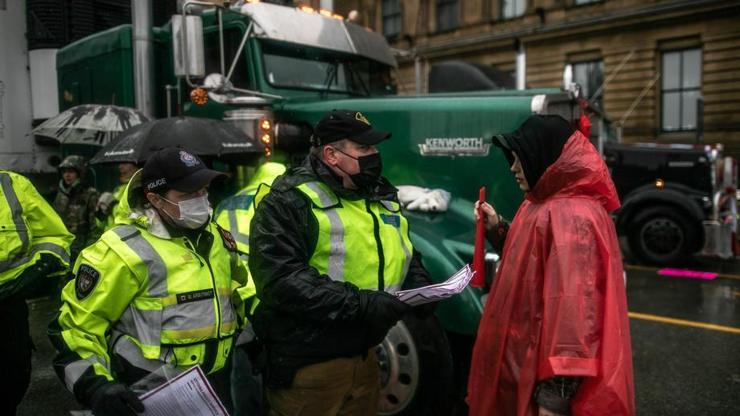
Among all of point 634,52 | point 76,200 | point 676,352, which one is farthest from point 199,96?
point 634,52

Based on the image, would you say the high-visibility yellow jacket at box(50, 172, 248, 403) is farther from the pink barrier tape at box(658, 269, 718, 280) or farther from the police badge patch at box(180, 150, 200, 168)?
the pink barrier tape at box(658, 269, 718, 280)

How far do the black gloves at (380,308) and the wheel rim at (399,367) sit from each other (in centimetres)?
123

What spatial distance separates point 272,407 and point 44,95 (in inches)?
180

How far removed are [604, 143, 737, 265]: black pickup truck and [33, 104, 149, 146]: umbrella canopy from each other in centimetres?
727

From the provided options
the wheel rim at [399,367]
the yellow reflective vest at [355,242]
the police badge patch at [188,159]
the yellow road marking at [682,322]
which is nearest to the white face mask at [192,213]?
the police badge patch at [188,159]

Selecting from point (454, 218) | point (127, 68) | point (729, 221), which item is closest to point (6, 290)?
point (454, 218)

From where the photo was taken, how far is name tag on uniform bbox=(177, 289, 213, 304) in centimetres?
214

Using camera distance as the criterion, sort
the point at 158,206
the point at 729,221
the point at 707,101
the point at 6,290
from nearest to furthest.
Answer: the point at 158,206
the point at 6,290
the point at 729,221
the point at 707,101

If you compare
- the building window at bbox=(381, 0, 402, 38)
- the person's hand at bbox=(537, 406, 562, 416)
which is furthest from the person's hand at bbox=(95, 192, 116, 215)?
the building window at bbox=(381, 0, 402, 38)

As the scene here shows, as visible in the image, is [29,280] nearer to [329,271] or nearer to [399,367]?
[329,271]

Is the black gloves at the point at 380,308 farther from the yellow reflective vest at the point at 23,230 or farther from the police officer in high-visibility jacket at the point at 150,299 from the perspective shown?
the yellow reflective vest at the point at 23,230

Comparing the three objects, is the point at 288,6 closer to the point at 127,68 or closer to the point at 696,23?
the point at 127,68

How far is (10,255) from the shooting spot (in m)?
2.91

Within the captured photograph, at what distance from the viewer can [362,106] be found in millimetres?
4910
